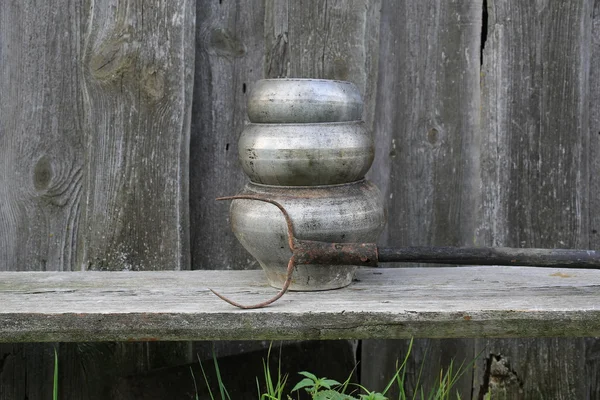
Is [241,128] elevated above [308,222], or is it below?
above

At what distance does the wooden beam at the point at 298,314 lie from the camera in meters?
1.57

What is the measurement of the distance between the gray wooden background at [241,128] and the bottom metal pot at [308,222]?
0.38 meters

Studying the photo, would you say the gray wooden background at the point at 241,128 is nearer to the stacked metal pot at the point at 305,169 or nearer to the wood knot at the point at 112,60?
the wood knot at the point at 112,60

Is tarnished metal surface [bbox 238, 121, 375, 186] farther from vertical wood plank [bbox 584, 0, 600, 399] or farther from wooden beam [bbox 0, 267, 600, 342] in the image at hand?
vertical wood plank [bbox 584, 0, 600, 399]

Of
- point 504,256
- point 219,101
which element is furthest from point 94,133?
point 504,256

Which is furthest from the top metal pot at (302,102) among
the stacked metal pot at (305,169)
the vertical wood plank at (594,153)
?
the vertical wood plank at (594,153)

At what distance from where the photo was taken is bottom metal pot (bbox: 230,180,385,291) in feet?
5.41

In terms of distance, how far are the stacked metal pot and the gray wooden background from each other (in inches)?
14.6

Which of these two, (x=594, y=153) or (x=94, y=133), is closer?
(x=94, y=133)

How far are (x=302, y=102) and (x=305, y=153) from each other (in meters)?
0.11

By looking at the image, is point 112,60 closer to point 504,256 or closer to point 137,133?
point 137,133

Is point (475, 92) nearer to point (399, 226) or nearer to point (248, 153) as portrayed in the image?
point (399, 226)

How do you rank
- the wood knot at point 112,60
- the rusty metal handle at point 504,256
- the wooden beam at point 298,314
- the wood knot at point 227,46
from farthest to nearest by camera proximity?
the wood knot at point 227,46 → the wood knot at point 112,60 → the rusty metal handle at point 504,256 → the wooden beam at point 298,314

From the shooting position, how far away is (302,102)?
5.43ft
